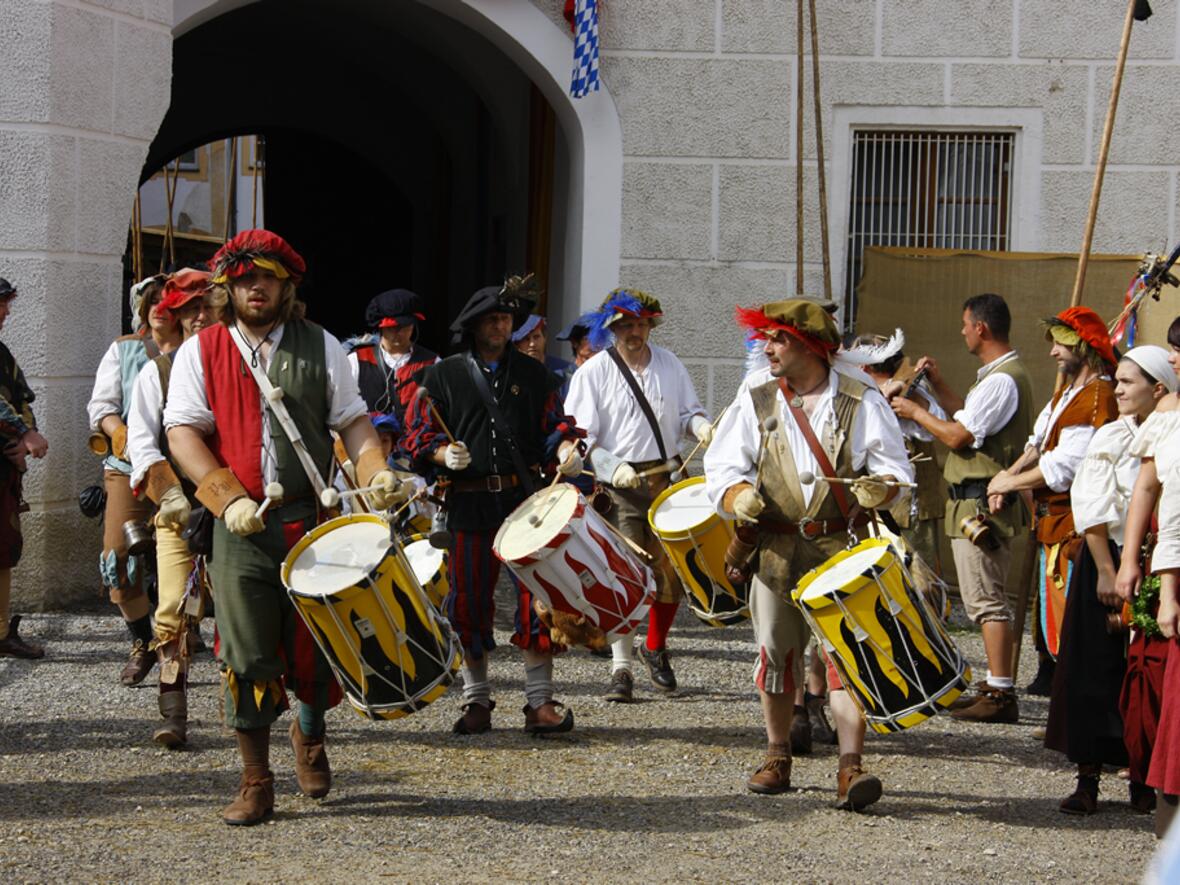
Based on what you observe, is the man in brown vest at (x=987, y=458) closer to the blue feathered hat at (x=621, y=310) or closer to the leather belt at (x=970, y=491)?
the leather belt at (x=970, y=491)

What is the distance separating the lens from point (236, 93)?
19.3m

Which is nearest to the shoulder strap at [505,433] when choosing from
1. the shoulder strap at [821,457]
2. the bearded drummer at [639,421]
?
the bearded drummer at [639,421]

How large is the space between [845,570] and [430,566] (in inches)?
74.7

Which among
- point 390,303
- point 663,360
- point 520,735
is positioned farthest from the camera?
point 390,303

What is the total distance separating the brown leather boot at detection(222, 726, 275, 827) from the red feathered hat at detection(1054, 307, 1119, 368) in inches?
134

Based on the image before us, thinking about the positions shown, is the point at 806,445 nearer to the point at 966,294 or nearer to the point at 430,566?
the point at 430,566

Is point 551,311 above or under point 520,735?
above

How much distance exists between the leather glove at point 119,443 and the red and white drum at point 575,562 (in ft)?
6.34

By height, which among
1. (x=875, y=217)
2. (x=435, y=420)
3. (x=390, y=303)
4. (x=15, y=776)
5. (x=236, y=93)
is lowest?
(x=15, y=776)

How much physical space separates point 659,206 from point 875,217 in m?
1.38

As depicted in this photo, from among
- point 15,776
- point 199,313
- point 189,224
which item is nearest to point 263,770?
point 15,776

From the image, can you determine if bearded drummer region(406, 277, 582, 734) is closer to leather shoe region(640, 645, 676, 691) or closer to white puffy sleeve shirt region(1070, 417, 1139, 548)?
leather shoe region(640, 645, 676, 691)

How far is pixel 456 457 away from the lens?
22.6ft

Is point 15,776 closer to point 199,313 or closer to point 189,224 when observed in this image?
point 199,313
